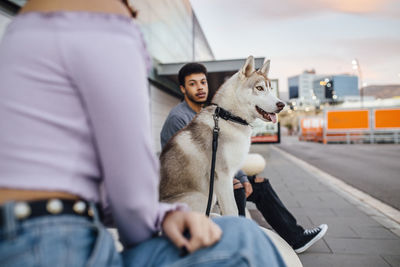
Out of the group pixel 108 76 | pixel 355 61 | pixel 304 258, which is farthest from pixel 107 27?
pixel 355 61

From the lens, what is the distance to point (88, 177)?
78 cm

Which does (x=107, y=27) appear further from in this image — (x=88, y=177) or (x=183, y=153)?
(x=183, y=153)

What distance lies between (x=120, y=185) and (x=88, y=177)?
101 millimetres

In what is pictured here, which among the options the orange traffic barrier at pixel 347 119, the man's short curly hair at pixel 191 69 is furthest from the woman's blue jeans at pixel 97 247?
the orange traffic barrier at pixel 347 119

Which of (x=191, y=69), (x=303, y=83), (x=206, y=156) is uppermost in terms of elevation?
(x=303, y=83)

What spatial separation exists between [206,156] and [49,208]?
201cm

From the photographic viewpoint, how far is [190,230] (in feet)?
2.67

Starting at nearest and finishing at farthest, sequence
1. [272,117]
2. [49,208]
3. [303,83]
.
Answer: [49,208]
[272,117]
[303,83]

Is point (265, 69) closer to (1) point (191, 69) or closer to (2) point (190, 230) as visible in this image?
(1) point (191, 69)

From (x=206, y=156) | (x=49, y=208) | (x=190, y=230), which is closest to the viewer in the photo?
(x=49, y=208)

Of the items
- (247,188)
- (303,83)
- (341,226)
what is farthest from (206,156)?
(303,83)

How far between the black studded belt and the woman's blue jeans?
11mm

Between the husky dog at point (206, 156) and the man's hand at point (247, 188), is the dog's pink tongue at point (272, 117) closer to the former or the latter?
the husky dog at point (206, 156)

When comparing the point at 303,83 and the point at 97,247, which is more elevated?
the point at 303,83
